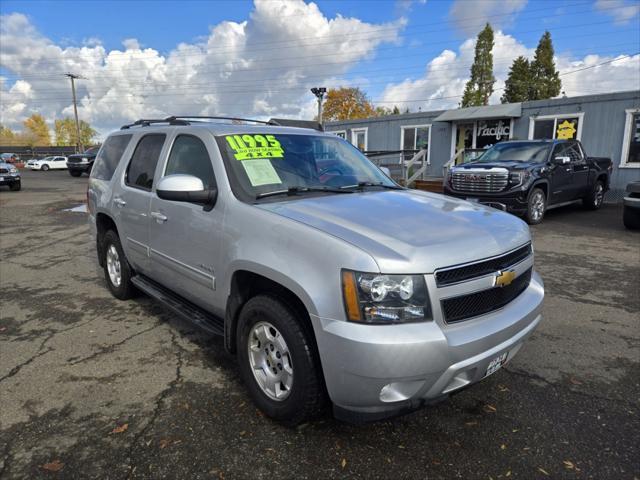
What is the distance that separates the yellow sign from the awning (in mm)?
1593

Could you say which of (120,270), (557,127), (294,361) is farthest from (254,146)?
(557,127)

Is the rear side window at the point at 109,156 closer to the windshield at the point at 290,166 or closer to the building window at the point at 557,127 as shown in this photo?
the windshield at the point at 290,166

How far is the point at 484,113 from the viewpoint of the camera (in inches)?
680

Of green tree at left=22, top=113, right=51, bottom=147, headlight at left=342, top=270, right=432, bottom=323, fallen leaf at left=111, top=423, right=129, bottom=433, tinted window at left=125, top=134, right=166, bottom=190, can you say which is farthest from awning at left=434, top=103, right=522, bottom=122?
green tree at left=22, top=113, right=51, bottom=147

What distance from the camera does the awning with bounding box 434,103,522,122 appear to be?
54.3ft

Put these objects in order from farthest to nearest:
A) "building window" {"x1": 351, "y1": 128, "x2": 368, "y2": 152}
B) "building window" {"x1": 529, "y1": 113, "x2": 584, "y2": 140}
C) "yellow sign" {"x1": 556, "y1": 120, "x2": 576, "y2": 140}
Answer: "building window" {"x1": 351, "y1": 128, "x2": 368, "y2": 152}, "yellow sign" {"x1": 556, "y1": 120, "x2": 576, "y2": 140}, "building window" {"x1": 529, "y1": 113, "x2": 584, "y2": 140}

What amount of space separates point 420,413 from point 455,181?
8.57m

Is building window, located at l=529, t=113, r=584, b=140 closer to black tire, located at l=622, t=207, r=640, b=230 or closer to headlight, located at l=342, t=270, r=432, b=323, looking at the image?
black tire, located at l=622, t=207, r=640, b=230

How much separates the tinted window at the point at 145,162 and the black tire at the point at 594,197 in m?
12.1

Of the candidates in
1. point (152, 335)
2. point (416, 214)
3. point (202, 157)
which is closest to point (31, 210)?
point (152, 335)

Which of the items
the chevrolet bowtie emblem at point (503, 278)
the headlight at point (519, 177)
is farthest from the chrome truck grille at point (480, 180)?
the chevrolet bowtie emblem at point (503, 278)

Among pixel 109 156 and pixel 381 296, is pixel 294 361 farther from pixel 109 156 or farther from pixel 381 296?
pixel 109 156

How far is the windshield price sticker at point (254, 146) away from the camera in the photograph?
3244 mm

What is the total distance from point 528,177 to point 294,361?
9.00 metres
